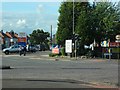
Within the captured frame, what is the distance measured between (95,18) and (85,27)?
3090mm

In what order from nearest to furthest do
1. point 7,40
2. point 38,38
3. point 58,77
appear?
point 58,77
point 38,38
point 7,40

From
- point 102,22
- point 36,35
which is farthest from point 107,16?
point 36,35

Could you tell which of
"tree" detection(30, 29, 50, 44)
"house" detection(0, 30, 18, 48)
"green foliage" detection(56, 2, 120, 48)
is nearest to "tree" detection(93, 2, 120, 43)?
"green foliage" detection(56, 2, 120, 48)

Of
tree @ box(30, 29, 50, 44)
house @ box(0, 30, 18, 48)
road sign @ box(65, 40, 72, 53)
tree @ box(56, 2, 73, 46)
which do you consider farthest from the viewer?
tree @ box(30, 29, 50, 44)

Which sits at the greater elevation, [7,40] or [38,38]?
[38,38]

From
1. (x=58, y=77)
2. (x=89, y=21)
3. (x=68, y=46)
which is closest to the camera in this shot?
(x=58, y=77)

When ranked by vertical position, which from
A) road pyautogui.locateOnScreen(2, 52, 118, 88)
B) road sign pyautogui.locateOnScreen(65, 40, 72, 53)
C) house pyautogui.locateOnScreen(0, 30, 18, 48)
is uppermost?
house pyautogui.locateOnScreen(0, 30, 18, 48)

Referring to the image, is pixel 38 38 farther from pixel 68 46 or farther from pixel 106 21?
pixel 106 21

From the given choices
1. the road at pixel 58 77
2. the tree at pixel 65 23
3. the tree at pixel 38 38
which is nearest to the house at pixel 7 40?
the tree at pixel 38 38

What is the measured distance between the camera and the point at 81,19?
5641 centimetres

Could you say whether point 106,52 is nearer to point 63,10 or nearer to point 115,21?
point 115,21

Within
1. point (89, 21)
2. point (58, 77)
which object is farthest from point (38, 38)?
point (58, 77)

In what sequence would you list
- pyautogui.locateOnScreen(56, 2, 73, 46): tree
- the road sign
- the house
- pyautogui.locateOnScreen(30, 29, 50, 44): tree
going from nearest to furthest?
the road sign < pyautogui.locateOnScreen(56, 2, 73, 46): tree < the house < pyautogui.locateOnScreen(30, 29, 50, 44): tree

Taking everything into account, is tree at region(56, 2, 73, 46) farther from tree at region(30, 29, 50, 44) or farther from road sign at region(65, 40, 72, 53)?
tree at region(30, 29, 50, 44)
